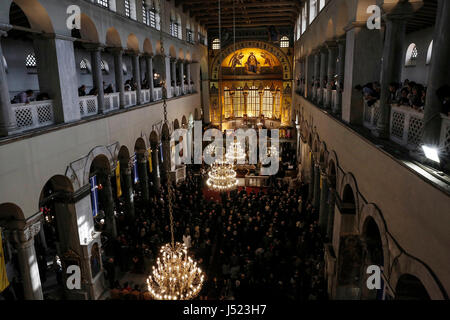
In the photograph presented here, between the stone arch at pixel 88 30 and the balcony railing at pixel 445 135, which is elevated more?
the stone arch at pixel 88 30

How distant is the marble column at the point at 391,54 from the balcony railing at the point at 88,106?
885cm

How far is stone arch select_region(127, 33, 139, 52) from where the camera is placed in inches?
597

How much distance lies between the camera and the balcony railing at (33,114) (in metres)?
8.29

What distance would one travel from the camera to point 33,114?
28.8ft

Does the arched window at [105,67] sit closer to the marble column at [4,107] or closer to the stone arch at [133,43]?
the stone arch at [133,43]

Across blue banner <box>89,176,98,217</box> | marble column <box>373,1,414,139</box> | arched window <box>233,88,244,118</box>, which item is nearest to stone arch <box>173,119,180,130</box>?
blue banner <box>89,176,98,217</box>

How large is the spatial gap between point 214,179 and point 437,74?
11083 mm

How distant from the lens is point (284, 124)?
31.9 metres

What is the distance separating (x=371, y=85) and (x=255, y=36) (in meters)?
24.0

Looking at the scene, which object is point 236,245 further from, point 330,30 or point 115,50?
point 115,50

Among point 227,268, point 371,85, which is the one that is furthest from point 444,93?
point 227,268

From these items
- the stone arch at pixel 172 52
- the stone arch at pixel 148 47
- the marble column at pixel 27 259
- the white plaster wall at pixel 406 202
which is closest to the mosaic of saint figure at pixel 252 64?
the stone arch at pixel 172 52

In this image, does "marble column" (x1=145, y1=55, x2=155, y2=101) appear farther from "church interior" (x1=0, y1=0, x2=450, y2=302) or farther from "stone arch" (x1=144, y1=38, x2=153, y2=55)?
"stone arch" (x1=144, y1=38, x2=153, y2=55)
